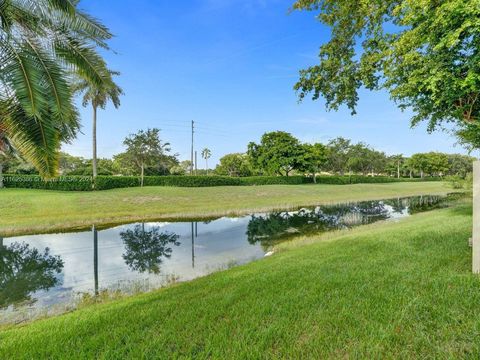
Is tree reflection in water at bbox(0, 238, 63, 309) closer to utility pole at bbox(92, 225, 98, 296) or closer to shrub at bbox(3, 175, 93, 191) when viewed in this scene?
utility pole at bbox(92, 225, 98, 296)

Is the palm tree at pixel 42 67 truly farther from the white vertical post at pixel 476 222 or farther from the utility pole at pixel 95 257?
the white vertical post at pixel 476 222

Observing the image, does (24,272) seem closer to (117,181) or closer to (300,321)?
(300,321)

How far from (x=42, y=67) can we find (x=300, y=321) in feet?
Result: 24.9

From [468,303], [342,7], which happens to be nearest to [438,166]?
[342,7]

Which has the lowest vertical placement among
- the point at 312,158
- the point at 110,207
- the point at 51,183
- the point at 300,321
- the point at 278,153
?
the point at 110,207

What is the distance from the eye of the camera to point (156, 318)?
367 cm

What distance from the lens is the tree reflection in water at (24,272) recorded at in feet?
23.0

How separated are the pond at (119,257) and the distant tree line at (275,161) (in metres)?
8.32

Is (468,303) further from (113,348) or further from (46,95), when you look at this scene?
(46,95)

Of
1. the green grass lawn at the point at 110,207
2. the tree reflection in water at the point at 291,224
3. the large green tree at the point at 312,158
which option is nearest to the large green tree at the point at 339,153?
the large green tree at the point at 312,158

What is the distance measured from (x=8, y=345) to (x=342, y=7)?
11280 millimetres

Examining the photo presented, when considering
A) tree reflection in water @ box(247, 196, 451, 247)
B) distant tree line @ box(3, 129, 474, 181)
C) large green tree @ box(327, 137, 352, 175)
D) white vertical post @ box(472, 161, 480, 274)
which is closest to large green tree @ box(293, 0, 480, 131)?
white vertical post @ box(472, 161, 480, 274)

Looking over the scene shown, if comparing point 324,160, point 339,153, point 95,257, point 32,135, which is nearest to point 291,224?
point 95,257

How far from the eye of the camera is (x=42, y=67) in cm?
640
